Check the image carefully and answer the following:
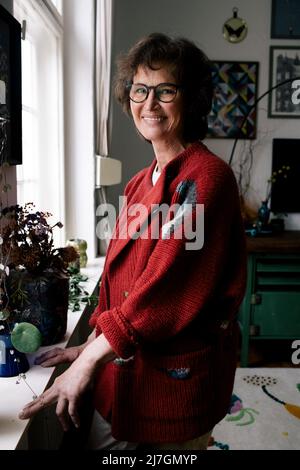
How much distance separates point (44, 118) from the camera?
2533 millimetres

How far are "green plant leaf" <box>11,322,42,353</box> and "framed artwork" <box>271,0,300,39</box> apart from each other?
3259 millimetres

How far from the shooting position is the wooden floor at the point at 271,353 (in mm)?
3262

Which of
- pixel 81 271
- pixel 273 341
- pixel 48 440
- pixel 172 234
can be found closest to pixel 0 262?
pixel 172 234

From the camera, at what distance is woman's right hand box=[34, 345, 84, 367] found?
1.15 m

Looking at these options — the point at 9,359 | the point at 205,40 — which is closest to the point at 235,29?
the point at 205,40

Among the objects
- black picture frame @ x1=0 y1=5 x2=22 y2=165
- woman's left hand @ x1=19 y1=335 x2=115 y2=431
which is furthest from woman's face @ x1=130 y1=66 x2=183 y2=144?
woman's left hand @ x1=19 y1=335 x2=115 y2=431

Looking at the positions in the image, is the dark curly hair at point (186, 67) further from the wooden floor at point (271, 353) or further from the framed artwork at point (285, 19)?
the framed artwork at point (285, 19)

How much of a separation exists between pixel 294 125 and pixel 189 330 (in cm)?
303

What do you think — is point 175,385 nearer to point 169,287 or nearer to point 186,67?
point 169,287

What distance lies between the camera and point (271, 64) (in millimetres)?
3555

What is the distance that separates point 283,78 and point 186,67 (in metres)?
2.73

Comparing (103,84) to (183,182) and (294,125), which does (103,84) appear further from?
(183,182)

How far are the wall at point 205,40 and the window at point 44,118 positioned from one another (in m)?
1.00

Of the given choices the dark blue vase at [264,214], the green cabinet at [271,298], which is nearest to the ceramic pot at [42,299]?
the green cabinet at [271,298]
